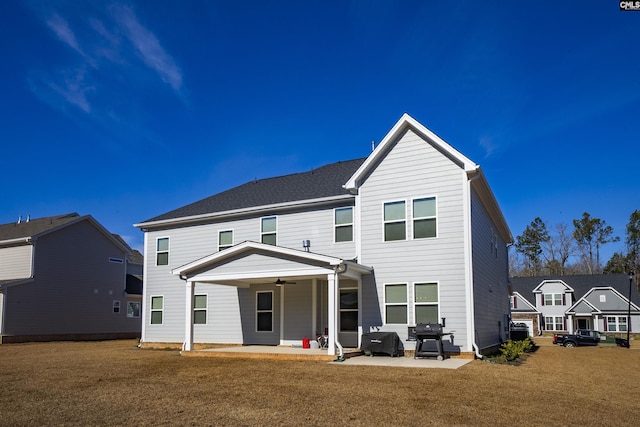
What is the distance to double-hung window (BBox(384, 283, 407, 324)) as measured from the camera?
16.5 meters

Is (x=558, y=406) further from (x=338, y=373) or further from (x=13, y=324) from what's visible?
(x=13, y=324)

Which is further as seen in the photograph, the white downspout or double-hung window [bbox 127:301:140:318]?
double-hung window [bbox 127:301:140:318]

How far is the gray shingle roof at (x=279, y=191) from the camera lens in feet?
66.2

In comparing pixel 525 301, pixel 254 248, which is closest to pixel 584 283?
pixel 525 301

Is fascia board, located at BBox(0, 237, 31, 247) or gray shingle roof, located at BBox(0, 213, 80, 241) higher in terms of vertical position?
gray shingle roof, located at BBox(0, 213, 80, 241)

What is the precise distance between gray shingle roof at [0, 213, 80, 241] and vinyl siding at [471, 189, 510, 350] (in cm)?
2286

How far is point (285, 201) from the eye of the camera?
790 inches

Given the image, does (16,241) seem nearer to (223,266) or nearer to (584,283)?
(223,266)

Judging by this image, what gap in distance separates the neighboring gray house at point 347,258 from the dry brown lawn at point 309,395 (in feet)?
9.35

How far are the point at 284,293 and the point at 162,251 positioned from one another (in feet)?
22.3

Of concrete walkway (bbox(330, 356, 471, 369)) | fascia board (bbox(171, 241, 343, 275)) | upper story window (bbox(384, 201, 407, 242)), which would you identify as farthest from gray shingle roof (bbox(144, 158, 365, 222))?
concrete walkway (bbox(330, 356, 471, 369))

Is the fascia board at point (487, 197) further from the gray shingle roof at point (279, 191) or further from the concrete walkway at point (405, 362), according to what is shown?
the concrete walkway at point (405, 362)

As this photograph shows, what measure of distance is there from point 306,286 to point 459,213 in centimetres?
623

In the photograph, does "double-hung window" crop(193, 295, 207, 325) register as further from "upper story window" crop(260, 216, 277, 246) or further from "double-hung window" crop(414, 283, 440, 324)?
"double-hung window" crop(414, 283, 440, 324)
